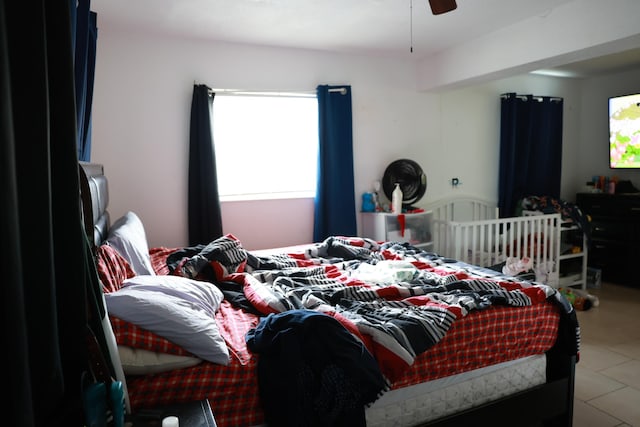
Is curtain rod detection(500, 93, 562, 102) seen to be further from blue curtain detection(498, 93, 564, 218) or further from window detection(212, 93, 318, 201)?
window detection(212, 93, 318, 201)

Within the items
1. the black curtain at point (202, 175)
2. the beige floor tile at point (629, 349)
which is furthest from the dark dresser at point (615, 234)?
the black curtain at point (202, 175)

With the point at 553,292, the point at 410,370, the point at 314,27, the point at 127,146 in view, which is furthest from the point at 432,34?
the point at 410,370

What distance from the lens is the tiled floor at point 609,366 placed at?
2.21 meters

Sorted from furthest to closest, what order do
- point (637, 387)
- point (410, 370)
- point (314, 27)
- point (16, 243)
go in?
1. point (314, 27)
2. point (637, 387)
3. point (410, 370)
4. point (16, 243)

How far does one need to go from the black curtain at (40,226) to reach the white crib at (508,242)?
10.8 feet

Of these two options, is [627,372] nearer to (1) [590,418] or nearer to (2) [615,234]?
(1) [590,418]

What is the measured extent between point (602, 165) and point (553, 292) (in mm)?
4088

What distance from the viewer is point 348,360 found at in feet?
4.69

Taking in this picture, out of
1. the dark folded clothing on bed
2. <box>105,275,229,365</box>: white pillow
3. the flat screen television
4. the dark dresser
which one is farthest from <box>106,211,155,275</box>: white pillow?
the flat screen television

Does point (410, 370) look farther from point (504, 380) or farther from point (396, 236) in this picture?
point (396, 236)

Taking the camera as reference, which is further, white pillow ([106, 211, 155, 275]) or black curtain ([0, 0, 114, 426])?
white pillow ([106, 211, 155, 275])

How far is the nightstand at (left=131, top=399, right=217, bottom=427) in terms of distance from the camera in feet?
3.47

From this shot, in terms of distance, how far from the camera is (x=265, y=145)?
4.05m

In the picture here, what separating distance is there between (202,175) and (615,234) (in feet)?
14.2
